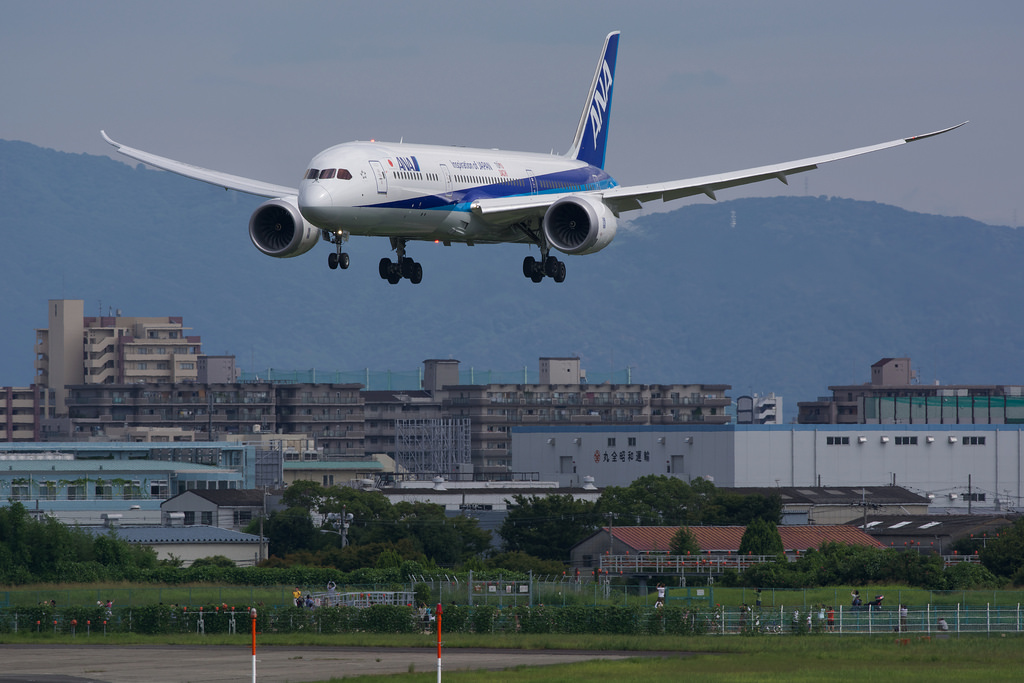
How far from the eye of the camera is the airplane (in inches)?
2069

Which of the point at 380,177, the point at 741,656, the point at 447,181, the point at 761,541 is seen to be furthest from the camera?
the point at 761,541

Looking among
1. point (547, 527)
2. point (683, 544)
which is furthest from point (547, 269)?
point (547, 527)

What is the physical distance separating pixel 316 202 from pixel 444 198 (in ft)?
21.8

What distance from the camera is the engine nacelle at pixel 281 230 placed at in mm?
55562

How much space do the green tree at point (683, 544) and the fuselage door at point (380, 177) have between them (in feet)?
181

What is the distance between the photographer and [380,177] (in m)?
53.3

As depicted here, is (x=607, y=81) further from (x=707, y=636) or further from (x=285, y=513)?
(x=285, y=513)

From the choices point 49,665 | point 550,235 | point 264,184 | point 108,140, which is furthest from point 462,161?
point 49,665

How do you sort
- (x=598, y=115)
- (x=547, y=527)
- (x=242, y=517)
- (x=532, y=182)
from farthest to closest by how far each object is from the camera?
(x=242, y=517), (x=547, y=527), (x=598, y=115), (x=532, y=182)

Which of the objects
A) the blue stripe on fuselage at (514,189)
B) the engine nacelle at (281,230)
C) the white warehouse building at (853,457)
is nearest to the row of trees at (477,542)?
the white warehouse building at (853,457)

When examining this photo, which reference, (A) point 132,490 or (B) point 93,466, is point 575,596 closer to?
(A) point 132,490

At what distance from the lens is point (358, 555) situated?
108625 millimetres

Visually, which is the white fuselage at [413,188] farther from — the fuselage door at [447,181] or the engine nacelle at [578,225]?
the engine nacelle at [578,225]

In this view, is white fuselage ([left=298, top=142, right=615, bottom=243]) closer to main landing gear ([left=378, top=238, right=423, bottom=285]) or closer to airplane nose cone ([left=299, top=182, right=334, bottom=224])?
airplane nose cone ([left=299, top=182, right=334, bottom=224])
